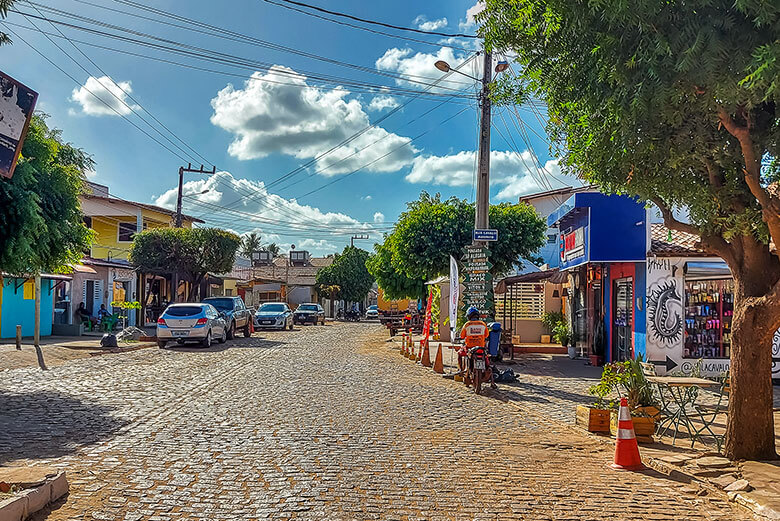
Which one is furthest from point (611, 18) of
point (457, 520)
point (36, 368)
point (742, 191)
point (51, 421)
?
point (36, 368)

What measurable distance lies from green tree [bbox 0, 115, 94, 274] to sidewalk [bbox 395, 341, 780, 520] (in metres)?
9.22

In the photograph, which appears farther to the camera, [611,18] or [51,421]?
[51,421]

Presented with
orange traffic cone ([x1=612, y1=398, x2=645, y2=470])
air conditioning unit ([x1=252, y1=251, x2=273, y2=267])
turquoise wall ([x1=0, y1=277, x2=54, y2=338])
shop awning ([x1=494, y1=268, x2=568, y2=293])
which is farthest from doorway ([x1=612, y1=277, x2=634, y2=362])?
air conditioning unit ([x1=252, y1=251, x2=273, y2=267])

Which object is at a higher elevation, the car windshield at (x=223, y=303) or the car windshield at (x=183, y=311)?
the car windshield at (x=223, y=303)

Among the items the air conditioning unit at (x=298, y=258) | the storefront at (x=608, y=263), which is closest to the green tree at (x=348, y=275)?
the air conditioning unit at (x=298, y=258)

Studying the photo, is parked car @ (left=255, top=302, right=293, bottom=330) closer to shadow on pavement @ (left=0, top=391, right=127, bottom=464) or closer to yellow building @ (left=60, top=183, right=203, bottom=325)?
yellow building @ (left=60, top=183, right=203, bottom=325)

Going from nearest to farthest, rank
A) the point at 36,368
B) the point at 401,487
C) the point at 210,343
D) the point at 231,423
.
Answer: the point at 401,487 < the point at 231,423 < the point at 36,368 < the point at 210,343

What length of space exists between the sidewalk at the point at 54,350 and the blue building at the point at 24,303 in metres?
0.92

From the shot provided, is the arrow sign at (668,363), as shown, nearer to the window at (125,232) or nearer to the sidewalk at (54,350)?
the sidewalk at (54,350)

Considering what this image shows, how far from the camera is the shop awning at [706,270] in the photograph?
1609cm

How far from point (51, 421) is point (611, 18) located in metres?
8.87

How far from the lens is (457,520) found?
5.48 m

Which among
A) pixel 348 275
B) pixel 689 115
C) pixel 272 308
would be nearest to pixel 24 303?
pixel 272 308

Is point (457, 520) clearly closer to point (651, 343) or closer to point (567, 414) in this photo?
point (567, 414)
